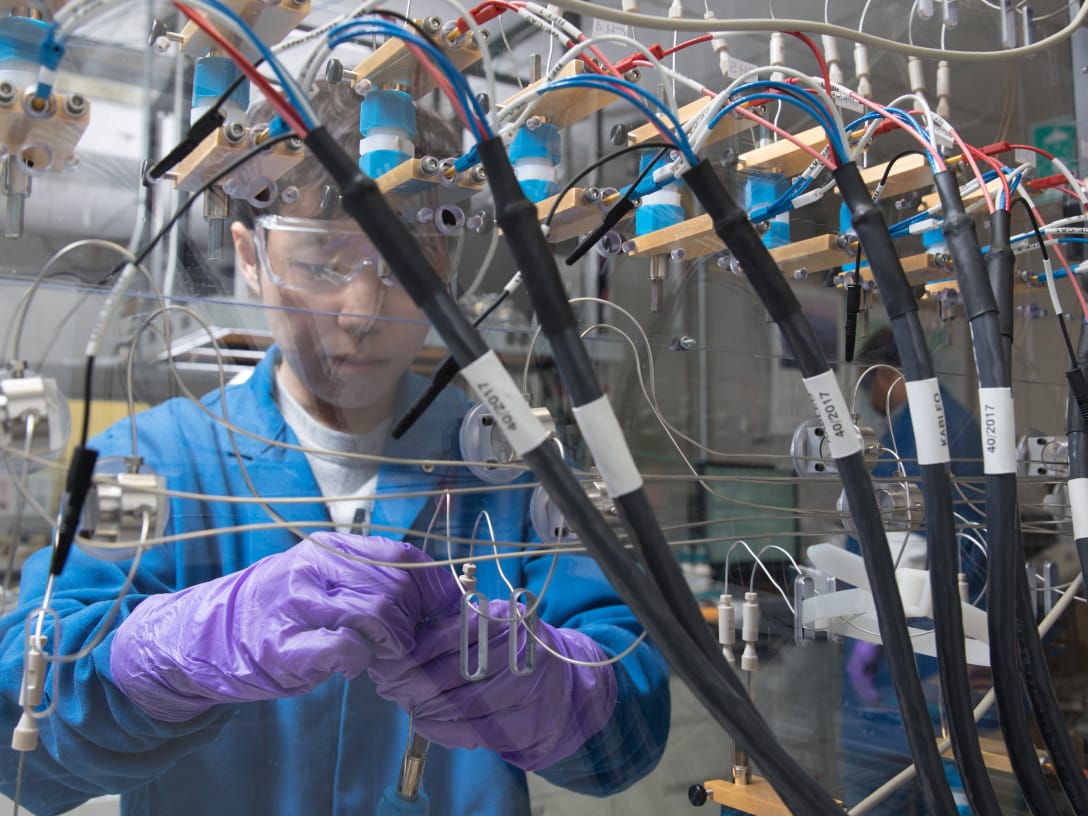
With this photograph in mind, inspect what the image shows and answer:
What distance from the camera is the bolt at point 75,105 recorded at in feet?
2.61

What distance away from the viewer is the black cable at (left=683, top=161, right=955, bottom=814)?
835 mm

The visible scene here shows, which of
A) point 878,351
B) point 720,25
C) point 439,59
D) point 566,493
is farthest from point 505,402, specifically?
point 878,351

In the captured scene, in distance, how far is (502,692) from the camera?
101 cm

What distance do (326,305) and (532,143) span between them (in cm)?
31

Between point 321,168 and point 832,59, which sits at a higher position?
point 832,59

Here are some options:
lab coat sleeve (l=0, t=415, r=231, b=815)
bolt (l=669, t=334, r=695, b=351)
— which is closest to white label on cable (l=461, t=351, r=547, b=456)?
lab coat sleeve (l=0, t=415, r=231, b=815)

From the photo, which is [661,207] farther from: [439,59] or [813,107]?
[439,59]

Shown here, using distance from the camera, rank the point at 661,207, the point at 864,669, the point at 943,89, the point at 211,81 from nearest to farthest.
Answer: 1. the point at 211,81
2. the point at 661,207
3. the point at 864,669
4. the point at 943,89

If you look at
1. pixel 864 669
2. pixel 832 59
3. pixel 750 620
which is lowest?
pixel 864 669

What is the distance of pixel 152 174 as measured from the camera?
34.8 inches

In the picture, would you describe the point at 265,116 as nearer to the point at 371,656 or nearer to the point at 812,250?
the point at 371,656

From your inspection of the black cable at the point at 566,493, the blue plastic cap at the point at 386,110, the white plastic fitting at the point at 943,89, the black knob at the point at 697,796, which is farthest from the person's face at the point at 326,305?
the white plastic fitting at the point at 943,89

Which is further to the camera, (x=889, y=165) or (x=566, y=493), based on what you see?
(x=889, y=165)

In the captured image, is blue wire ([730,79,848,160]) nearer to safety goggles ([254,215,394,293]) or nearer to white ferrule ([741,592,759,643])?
safety goggles ([254,215,394,293])
